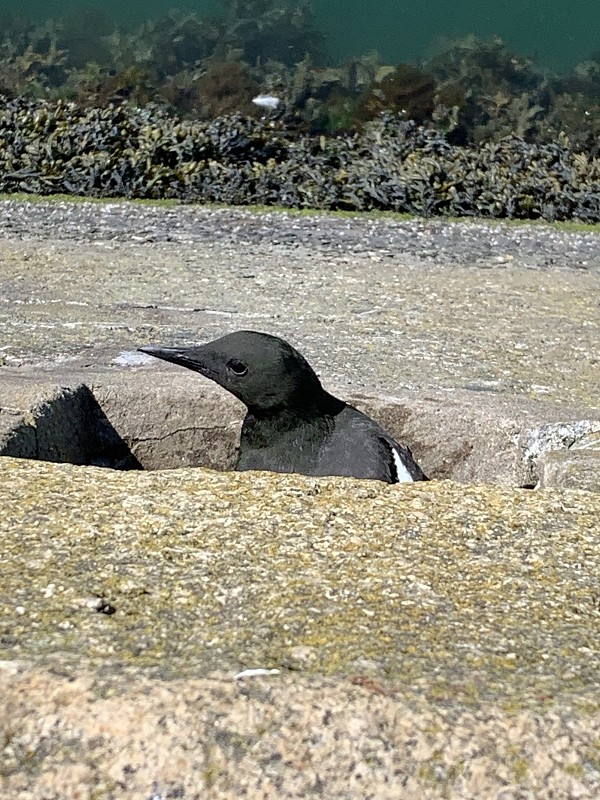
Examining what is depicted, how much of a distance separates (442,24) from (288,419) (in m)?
15.2

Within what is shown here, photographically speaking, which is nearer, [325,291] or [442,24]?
[325,291]

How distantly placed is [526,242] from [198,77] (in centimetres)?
836

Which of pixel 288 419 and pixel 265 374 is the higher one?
pixel 265 374

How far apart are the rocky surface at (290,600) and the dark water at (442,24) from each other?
13.7 m

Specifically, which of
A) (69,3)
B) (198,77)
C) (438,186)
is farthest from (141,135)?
(69,3)

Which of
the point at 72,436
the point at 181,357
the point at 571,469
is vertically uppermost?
the point at 181,357

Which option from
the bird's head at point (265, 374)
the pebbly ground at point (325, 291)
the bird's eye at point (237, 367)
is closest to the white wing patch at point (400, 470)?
the bird's head at point (265, 374)

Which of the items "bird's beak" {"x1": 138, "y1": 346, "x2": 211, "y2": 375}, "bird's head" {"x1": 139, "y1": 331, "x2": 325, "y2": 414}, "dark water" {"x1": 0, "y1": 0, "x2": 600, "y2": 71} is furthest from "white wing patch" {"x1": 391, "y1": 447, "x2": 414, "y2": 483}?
"dark water" {"x1": 0, "y1": 0, "x2": 600, "y2": 71}

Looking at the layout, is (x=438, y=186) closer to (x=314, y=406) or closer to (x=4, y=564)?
(x=314, y=406)

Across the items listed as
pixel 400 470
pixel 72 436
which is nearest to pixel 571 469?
pixel 400 470

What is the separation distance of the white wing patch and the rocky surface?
406 millimetres

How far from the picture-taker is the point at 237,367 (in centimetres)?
365

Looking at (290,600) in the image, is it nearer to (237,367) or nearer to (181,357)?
(237,367)

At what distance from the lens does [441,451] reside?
13.0ft
